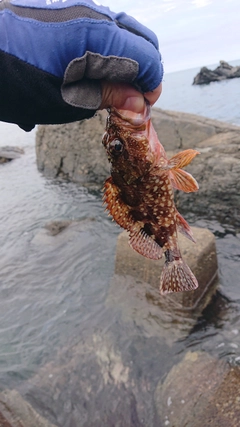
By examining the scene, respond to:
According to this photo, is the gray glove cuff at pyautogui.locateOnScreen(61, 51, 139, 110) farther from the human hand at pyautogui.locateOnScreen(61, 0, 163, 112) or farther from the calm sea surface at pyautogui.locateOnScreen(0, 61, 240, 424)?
the calm sea surface at pyautogui.locateOnScreen(0, 61, 240, 424)

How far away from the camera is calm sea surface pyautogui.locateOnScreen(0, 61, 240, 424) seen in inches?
222

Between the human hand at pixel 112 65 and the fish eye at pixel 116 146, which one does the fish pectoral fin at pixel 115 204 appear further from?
the human hand at pixel 112 65

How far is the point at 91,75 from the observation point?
1.79 meters

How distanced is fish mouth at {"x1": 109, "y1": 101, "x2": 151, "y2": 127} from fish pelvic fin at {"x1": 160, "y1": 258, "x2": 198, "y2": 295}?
1385mm

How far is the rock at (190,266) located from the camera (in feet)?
19.6

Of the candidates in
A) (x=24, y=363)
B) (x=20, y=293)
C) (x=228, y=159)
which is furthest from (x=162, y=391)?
(x=228, y=159)

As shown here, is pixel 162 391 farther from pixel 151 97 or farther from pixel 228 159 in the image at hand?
pixel 228 159

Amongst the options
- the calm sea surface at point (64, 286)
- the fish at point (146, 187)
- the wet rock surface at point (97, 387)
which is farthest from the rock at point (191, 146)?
the fish at point (146, 187)

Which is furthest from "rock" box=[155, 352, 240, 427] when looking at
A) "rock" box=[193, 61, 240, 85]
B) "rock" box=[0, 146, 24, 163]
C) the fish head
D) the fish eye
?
"rock" box=[193, 61, 240, 85]

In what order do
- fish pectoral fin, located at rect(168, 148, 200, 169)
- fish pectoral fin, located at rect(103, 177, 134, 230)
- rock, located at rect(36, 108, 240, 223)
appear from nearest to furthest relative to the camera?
fish pectoral fin, located at rect(168, 148, 200, 169) < fish pectoral fin, located at rect(103, 177, 134, 230) < rock, located at rect(36, 108, 240, 223)

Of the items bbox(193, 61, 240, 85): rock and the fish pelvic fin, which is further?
bbox(193, 61, 240, 85): rock

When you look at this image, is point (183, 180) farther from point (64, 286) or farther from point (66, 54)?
point (64, 286)

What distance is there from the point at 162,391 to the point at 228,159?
6.57 m

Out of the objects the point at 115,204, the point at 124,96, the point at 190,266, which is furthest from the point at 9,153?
the point at 124,96
